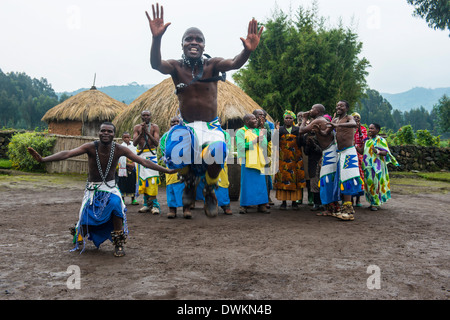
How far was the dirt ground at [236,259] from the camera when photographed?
10.2 feet

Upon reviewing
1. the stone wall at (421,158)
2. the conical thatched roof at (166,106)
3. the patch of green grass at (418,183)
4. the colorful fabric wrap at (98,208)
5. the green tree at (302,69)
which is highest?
the green tree at (302,69)

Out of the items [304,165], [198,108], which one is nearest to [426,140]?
[304,165]

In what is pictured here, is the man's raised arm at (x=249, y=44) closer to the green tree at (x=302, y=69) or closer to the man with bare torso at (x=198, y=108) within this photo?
the man with bare torso at (x=198, y=108)

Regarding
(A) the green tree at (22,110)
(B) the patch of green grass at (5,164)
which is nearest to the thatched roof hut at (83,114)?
(B) the patch of green grass at (5,164)

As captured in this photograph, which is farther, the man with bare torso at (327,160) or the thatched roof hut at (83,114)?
the thatched roof hut at (83,114)

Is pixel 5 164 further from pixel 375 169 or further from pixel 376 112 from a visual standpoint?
pixel 376 112

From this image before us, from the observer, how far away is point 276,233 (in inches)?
219

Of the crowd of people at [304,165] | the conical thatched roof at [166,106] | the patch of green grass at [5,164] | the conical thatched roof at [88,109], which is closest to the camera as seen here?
the crowd of people at [304,165]

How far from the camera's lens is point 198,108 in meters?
4.55

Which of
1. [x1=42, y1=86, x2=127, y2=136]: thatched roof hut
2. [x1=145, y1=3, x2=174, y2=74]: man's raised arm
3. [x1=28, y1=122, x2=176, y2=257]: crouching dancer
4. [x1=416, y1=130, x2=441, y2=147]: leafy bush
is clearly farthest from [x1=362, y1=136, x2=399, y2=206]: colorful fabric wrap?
[x1=416, y1=130, x2=441, y2=147]: leafy bush

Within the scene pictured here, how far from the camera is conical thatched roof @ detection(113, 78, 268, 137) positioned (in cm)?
1325

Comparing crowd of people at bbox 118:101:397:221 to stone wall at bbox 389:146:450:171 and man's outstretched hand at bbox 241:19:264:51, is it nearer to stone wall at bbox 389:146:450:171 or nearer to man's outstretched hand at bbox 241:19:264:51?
man's outstretched hand at bbox 241:19:264:51

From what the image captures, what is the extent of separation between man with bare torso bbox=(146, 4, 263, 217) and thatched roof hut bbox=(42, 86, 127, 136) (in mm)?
16688

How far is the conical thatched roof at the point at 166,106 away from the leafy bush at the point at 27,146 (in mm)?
4140
